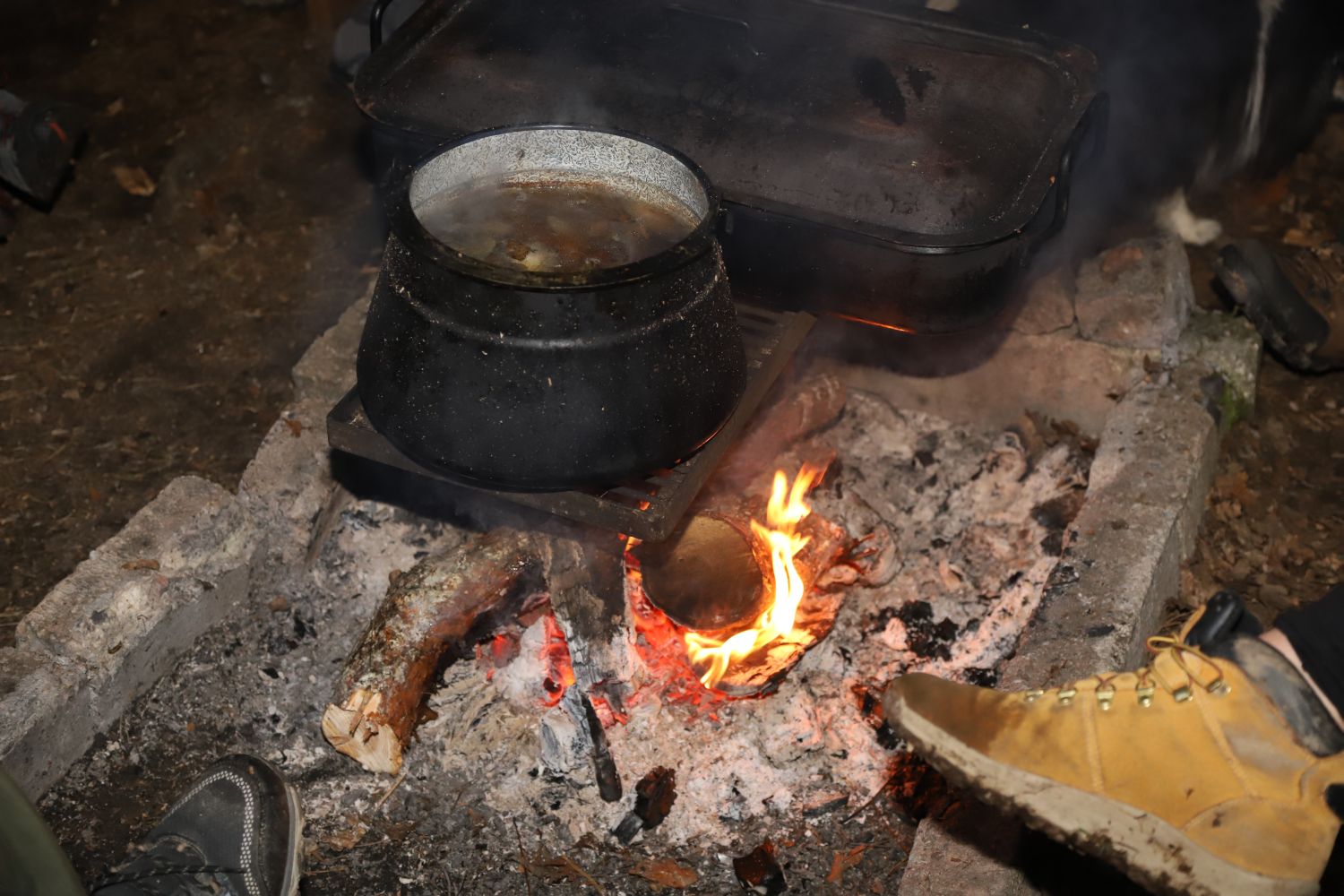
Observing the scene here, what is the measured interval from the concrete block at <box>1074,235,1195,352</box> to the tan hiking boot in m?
1.37

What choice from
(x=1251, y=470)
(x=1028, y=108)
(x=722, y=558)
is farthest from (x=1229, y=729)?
(x=1251, y=470)

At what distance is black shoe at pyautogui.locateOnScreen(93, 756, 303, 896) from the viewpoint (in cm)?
250

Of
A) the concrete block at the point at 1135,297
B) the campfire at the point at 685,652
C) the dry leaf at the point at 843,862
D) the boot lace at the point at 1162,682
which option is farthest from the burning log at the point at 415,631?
the concrete block at the point at 1135,297

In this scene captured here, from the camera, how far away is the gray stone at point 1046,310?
11.6 feet

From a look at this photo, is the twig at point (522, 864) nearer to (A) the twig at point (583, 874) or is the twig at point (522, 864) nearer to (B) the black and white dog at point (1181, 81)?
(A) the twig at point (583, 874)

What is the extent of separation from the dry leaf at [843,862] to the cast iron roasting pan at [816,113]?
1.24 metres

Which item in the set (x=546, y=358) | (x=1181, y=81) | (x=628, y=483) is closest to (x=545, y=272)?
(x=546, y=358)

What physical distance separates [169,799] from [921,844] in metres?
1.73

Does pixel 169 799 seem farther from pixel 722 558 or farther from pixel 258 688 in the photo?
pixel 722 558

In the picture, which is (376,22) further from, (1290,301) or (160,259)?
(1290,301)

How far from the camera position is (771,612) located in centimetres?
301

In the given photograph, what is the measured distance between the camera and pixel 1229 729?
225 cm

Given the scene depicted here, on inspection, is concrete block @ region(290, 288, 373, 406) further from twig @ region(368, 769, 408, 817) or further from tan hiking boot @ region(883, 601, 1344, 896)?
tan hiking boot @ region(883, 601, 1344, 896)

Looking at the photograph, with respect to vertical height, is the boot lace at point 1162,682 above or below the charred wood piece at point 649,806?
above
